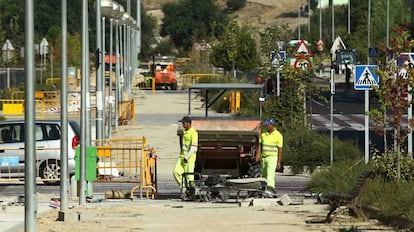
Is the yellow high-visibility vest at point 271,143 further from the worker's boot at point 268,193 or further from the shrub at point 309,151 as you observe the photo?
the shrub at point 309,151

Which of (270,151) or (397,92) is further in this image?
(270,151)

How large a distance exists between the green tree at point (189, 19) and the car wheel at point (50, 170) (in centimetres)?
12045

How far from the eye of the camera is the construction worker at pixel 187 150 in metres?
24.3

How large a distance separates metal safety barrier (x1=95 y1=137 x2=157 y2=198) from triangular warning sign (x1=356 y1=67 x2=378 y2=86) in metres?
4.89

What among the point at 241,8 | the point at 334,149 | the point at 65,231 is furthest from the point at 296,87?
the point at 241,8

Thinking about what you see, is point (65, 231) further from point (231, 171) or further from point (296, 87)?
point (296, 87)

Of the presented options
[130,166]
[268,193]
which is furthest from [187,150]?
[130,166]

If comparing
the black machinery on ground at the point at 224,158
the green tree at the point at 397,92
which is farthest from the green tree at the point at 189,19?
the green tree at the point at 397,92

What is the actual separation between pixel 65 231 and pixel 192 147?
232 inches

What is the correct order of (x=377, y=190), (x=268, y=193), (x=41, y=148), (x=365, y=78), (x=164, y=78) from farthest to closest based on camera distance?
1. (x=164, y=78)
2. (x=41, y=148)
3. (x=365, y=78)
4. (x=268, y=193)
5. (x=377, y=190)

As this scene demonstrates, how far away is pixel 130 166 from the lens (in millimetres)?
27062

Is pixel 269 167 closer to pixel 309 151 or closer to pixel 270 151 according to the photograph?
pixel 270 151

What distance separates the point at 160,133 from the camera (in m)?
45.1

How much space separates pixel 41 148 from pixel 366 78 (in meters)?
7.67
